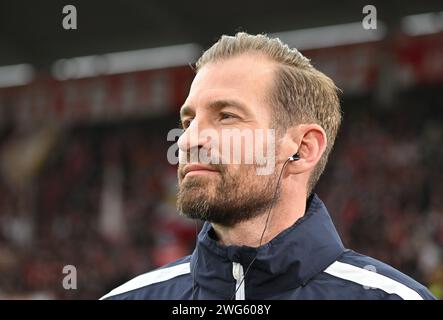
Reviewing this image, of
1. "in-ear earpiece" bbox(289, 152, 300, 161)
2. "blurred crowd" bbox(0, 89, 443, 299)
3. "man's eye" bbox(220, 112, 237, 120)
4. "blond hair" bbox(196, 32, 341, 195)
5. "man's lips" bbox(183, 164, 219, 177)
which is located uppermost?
"blond hair" bbox(196, 32, 341, 195)

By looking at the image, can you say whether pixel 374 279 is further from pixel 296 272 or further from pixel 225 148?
pixel 225 148

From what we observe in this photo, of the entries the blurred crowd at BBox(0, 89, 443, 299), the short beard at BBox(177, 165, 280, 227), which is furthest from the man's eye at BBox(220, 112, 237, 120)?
the blurred crowd at BBox(0, 89, 443, 299)

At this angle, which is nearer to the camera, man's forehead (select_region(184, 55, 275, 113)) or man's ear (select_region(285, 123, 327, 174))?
man's forehead (select_region(184, 55, 275, 113))

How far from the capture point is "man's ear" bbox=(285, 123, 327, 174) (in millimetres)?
2178

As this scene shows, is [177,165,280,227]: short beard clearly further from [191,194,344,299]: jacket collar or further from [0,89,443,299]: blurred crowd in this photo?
[0,89,443,299]: blurred crowd

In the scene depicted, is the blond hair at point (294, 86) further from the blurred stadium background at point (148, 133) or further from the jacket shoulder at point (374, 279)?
the blurred stadium background at point (148, 133)

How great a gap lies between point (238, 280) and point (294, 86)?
63 centimetres

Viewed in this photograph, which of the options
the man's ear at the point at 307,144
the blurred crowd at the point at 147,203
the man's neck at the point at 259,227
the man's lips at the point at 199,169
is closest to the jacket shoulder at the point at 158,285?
the man's neck at the point at 259,227

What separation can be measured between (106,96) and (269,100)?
13.7 meters

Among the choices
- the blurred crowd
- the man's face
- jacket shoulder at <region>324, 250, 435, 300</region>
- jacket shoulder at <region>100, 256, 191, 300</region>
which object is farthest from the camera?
the blurred crowd

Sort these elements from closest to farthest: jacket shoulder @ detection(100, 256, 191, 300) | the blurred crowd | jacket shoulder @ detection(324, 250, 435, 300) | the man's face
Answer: jacket shoulder @ detection(324, 250, 435, 300) → the man's face → jacket shoulder @ detection(100, 256, 191, 300) → the blurred crowd

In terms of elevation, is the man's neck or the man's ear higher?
the man's ear

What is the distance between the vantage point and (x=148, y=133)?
16000 millimetres

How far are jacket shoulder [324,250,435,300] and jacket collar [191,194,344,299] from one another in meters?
0.04
